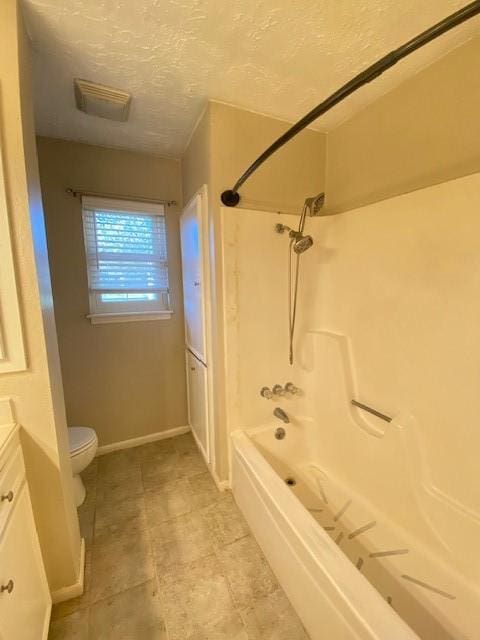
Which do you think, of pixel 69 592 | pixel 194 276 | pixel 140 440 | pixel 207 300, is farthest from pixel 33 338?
pixel 140 440

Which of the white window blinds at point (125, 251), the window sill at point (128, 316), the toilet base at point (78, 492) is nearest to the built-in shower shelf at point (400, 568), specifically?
the toilet base at point (78, 492)

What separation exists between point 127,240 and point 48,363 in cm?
134

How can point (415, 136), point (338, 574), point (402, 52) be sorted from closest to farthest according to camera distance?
point (402, 52) → point (338, 574) → point (415, 136)

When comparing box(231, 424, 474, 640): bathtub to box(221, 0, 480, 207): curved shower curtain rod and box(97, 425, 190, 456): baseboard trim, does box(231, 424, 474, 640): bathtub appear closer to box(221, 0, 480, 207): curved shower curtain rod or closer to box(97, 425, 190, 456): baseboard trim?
box(97, 425, 190, 456): baseboard trim

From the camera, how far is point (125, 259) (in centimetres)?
211

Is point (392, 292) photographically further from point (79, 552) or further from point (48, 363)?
point (79, 552)

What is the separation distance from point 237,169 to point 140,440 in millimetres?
2286

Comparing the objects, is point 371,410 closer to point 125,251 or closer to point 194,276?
point 194,276

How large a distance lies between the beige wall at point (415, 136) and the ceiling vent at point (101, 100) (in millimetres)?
1329

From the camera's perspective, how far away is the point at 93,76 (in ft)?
4.23

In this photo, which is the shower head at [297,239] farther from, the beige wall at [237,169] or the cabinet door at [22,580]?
the cabinet door at [22,580]

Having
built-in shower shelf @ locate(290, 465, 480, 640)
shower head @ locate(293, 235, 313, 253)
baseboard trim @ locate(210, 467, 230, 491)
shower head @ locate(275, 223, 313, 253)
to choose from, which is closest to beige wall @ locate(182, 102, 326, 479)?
baseboard trim @ locate(210, 467, 230, 491)

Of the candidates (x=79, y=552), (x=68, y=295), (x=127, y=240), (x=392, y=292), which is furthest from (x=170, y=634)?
(x=127, y=240)

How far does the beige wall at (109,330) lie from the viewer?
74.4 inches
